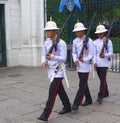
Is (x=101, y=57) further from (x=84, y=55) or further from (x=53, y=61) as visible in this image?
(x=53, y=61)

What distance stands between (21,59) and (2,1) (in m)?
2.42

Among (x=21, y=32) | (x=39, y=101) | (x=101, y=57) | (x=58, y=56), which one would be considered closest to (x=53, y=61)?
(x=58, y=56)

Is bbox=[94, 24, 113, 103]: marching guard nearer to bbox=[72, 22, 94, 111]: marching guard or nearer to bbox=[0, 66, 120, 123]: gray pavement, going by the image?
bbox=[0, 66, 120, 123]: gray pavement

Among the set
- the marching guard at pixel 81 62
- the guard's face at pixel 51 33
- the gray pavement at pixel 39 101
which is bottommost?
the gray pavement at pixel 39 101

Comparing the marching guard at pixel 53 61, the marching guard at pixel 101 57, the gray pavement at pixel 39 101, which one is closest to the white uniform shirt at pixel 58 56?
the marching guard at pixel 53 61

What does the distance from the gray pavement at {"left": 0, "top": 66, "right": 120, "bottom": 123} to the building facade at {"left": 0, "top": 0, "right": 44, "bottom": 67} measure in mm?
1802

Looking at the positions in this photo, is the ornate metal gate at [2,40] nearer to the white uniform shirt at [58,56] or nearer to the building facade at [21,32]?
the building facade at [21,32]

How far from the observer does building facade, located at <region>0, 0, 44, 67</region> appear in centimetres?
1240

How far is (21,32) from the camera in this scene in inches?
508

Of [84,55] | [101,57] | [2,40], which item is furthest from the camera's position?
[2,40]

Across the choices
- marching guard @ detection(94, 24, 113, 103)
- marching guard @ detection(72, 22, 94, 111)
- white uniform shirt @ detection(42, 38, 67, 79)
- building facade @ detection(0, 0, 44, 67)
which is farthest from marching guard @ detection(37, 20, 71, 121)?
building facade @ detection(0, 0, 44, 67)

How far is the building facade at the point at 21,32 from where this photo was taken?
40.7ft

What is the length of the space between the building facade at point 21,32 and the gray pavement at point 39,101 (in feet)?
5.91

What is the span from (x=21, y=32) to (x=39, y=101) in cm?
624
